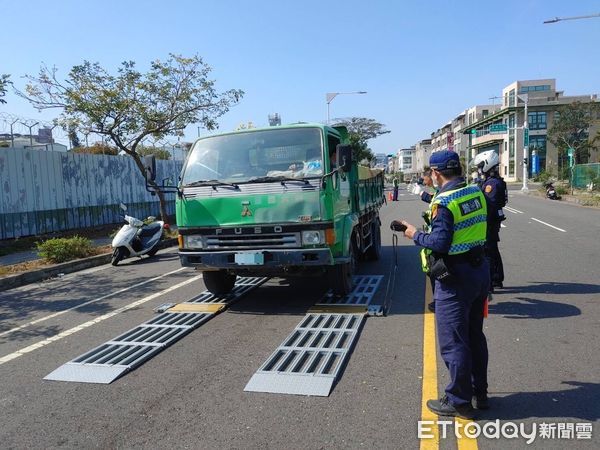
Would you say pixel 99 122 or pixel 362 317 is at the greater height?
pixel 99 122

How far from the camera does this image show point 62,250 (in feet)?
35.5

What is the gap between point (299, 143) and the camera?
6551 millimetres

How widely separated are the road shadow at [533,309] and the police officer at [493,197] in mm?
457

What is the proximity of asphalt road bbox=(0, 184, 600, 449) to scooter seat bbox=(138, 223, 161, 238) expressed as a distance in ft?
13.5

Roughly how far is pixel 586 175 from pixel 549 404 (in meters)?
32.8

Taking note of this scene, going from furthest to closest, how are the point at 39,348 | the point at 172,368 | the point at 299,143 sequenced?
the point at 299,143, the point at 39,348, the point at 172,368

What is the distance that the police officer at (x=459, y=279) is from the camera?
3412mm

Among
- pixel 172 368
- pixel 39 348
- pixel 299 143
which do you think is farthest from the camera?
pixel 299 143

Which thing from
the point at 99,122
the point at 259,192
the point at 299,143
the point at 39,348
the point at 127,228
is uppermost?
the point at 99,122

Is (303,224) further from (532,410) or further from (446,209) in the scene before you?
(532,410)

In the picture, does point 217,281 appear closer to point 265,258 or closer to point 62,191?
point 265,258

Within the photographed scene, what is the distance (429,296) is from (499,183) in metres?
1.79

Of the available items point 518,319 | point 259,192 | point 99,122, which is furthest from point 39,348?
point 99,122

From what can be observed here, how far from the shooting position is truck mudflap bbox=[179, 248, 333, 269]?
590 centimetres
